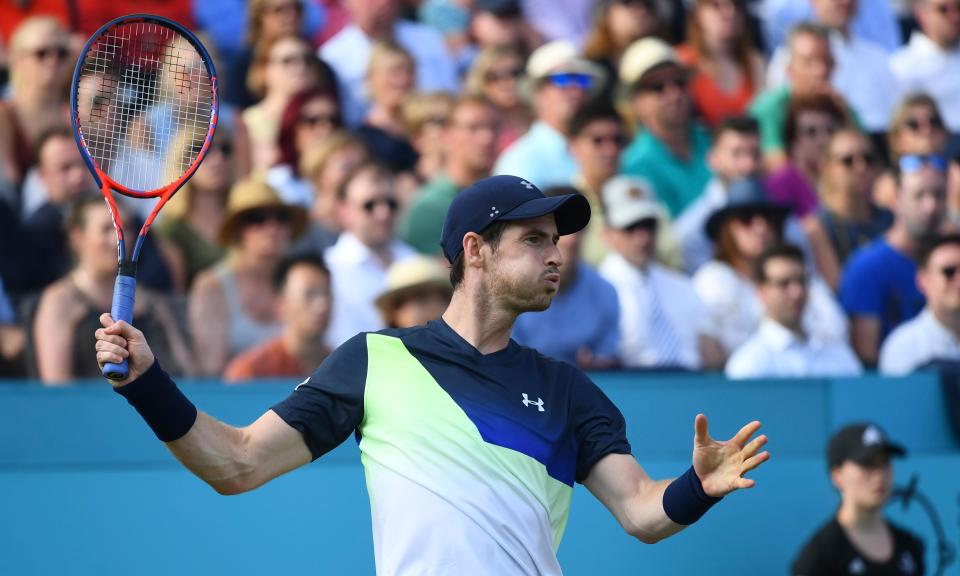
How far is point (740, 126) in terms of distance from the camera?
8.06 m

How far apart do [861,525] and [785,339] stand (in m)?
1.67

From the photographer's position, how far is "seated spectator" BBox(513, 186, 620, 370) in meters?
6.50

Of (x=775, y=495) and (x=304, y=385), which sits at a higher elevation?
(x=304, y=385)

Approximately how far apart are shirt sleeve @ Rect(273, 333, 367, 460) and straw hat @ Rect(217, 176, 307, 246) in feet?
11.9

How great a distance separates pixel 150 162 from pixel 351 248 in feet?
3.77

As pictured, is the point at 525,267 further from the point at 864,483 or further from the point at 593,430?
the point at 864,483

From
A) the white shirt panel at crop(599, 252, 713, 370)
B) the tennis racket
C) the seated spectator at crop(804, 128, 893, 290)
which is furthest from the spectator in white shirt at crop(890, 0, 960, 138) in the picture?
the tennis racket

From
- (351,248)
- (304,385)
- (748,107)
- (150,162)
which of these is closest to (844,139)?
(748,107)

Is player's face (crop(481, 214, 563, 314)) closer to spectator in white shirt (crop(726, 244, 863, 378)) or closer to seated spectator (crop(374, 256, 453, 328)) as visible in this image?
seated spectator (crop(374, 256, 453, 328))

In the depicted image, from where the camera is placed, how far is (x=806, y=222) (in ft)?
26.6

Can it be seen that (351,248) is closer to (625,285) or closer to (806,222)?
(625,285)

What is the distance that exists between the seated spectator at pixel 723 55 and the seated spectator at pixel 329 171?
2.48 metres

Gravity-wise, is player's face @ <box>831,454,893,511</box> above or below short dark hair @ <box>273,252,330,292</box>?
below

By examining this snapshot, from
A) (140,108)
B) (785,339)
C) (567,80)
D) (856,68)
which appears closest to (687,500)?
(140,108)
